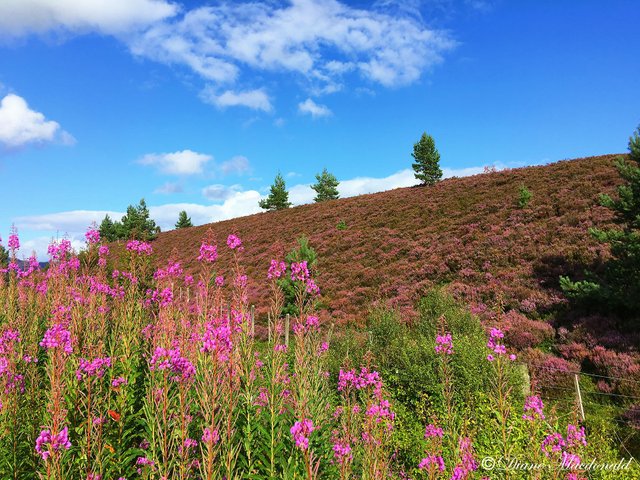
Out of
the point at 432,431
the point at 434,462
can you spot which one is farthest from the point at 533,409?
the point at 434,462

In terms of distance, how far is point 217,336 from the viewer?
2.32 metres

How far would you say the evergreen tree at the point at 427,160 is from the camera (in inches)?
1363

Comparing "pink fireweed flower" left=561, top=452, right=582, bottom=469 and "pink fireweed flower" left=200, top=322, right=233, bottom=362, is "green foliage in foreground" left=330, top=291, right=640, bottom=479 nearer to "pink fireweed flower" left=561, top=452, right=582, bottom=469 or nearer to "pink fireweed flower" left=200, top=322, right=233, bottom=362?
"pink fireweed flower" left=561, top=452, right=582, bottom=469

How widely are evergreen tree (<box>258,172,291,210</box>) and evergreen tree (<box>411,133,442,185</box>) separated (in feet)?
54.2

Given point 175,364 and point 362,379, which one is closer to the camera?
point 175,364

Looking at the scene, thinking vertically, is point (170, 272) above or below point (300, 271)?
above

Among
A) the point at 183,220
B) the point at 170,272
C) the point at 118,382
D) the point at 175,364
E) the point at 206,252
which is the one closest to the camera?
the point at 175,364

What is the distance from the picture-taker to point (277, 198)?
44.5 metres

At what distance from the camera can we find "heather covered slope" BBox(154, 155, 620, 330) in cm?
1600

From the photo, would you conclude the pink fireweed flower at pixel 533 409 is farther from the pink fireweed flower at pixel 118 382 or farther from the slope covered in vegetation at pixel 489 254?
the pink fireweed flower at pixel 118 382

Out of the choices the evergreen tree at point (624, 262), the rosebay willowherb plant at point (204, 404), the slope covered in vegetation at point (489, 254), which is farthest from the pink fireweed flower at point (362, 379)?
the evergreen tree at point (624, 262)

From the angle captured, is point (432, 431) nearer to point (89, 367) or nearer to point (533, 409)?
point (533, 409)

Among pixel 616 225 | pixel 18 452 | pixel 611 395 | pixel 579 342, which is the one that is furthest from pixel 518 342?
pixel 18 452

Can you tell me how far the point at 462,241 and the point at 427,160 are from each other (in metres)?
16.0
